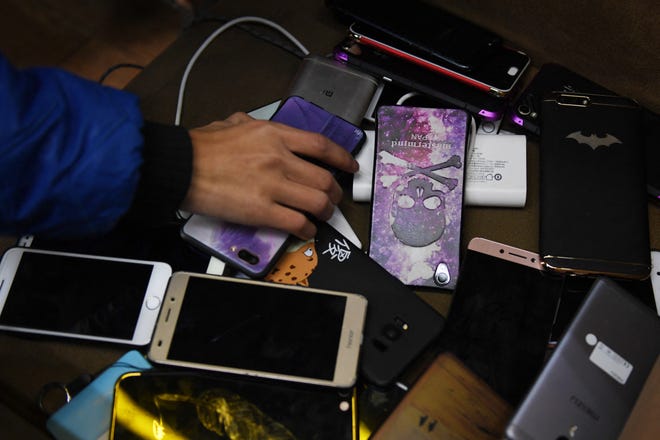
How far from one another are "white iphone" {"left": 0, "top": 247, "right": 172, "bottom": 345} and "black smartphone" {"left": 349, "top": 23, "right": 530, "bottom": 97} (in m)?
0.45

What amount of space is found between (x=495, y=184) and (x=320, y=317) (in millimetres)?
315

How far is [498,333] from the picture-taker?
773 millimetres

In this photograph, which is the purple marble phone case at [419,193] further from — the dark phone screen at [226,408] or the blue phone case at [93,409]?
the blue phone case at [93,409]

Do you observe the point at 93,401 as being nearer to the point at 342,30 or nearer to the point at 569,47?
the point at 342,30

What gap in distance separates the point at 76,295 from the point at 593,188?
0.71 meters

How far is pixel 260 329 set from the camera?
762 mm

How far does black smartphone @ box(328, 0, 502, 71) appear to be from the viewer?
2.87 ft

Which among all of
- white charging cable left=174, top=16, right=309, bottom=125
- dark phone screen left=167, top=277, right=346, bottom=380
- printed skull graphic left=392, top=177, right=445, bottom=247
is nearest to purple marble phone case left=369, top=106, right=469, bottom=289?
printed skull graphic left=392, top=177, right=445, bottom=247

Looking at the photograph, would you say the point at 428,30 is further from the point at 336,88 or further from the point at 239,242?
the point at 239,242

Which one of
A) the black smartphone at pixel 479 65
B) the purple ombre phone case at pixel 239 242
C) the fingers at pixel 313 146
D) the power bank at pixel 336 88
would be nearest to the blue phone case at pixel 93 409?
the purple ombre phone case at pixel 239 242

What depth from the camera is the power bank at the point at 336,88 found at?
0.90 m

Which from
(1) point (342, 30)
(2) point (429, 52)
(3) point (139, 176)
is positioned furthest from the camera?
(1) point (342, 30)

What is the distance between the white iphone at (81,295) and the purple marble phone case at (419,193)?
311 mm

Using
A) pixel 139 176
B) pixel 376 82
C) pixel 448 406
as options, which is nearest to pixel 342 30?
pixel 376 82
